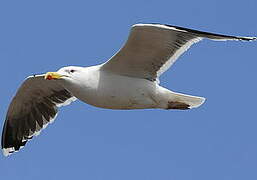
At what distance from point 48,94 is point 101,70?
91.6 inches

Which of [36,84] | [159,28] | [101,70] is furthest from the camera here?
[36,84]

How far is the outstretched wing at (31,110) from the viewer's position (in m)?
12.2

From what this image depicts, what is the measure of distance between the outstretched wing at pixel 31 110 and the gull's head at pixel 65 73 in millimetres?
1627

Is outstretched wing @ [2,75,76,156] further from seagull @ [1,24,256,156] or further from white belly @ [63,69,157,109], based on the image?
white belly @ [63,69,157,109]

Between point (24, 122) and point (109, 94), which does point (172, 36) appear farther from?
point (24, 122)

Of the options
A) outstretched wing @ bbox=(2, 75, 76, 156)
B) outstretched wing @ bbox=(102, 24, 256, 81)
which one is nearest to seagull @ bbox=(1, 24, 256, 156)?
outstretched wing @ bbox=(102, 24, 256, 81)

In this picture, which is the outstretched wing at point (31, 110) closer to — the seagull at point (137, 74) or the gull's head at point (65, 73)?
the gull's head at point (65, 73)

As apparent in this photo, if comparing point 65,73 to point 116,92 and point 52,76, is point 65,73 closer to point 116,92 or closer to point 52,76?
point 52,76

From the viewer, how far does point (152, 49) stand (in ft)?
33.6

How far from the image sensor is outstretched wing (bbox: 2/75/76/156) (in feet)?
40.1

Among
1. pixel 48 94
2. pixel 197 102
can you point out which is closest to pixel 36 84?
pixel 48 94

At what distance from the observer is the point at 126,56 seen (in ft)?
33.5

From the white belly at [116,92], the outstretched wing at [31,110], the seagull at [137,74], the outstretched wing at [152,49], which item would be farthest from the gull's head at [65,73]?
the outstretched wing at [31,110]

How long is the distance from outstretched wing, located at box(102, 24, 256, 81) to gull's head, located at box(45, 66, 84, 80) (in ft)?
1.30
